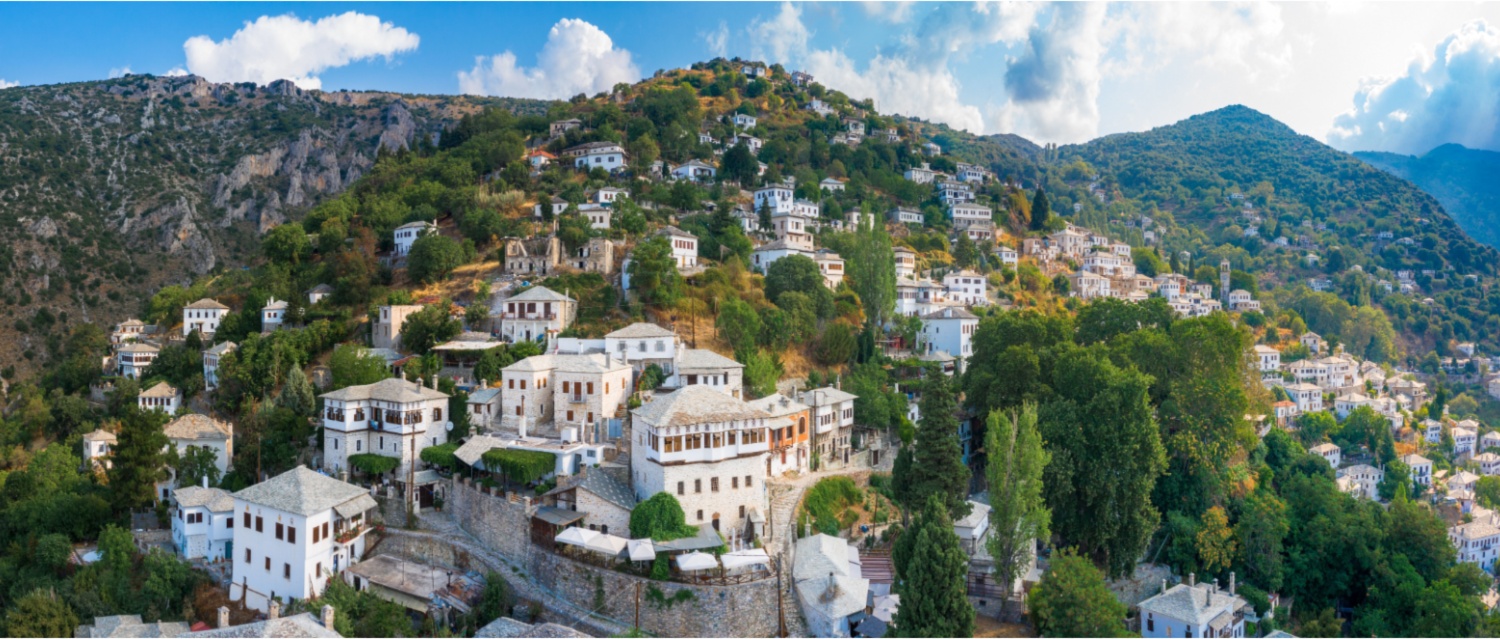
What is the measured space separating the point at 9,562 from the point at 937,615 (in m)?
34.2

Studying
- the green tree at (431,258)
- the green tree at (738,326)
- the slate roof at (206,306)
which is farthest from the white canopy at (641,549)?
the slate roof at (206,306)

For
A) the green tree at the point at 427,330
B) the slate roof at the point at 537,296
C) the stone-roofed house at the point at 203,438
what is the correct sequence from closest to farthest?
the stone-roofed house at the point at 203,438 < the green tree at the point at 427,330 < the slate roof at the point at 537,296

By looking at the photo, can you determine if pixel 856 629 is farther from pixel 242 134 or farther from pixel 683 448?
pixel 242 134

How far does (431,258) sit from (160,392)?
14.6m

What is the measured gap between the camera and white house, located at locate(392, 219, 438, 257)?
54859 mm

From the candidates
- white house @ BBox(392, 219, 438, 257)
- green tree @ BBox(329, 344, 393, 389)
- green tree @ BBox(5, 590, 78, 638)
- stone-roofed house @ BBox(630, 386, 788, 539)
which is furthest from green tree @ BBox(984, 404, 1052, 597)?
white house @ BBox(392, 219, 438, 257)

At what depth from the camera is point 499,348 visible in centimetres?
4019

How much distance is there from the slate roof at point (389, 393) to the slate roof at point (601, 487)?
7773 millimetres

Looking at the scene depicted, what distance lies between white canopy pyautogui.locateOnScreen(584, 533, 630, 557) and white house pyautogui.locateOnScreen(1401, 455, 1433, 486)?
56341mm

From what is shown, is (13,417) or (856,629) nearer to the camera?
(856,629)

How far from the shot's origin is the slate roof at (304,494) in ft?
90.1

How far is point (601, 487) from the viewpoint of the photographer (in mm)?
28391

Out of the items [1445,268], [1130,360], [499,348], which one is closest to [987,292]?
[1130,360]

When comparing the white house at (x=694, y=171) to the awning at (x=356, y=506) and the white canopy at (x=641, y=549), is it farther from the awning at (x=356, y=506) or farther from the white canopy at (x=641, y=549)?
the white canopy at (x=641, y=549)
